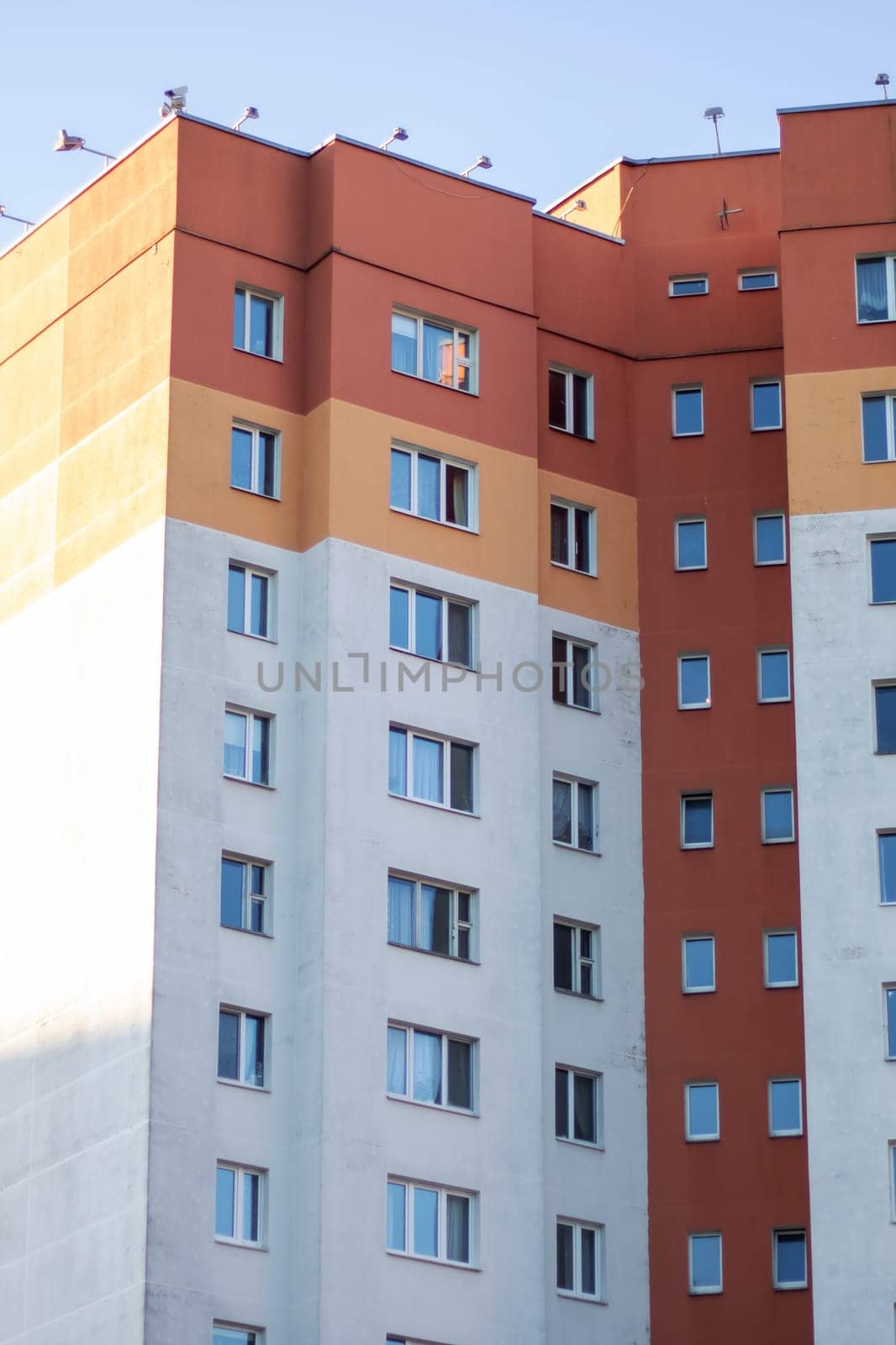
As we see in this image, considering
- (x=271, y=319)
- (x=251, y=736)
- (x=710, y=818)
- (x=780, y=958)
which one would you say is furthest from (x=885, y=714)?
(x=271, y=319)

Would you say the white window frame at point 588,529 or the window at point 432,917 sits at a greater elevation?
the white window frame at point 588,529

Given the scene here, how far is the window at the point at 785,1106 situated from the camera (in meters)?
53.8

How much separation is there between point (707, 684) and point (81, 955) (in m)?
14.3

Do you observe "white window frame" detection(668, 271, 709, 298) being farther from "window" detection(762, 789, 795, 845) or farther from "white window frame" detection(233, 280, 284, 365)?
"window" detection(762, 789, 795, 845)

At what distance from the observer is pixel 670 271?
6088cm

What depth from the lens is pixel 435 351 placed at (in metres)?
56.3

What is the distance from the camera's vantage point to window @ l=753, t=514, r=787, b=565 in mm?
58188

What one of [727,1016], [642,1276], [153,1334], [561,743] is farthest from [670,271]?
[153,1334]

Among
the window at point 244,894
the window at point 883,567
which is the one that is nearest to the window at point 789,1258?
the window at point 244,894

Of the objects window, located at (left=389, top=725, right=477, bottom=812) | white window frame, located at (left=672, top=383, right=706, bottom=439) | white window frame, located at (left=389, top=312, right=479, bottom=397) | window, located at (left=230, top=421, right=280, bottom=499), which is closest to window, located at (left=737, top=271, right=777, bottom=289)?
white window frame, located at (left=672, top=383, right=706, bottom=439)

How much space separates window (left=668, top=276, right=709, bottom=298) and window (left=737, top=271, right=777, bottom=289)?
0.75 m

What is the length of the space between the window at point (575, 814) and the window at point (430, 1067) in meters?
5.37

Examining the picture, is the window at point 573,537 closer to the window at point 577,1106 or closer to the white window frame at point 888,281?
the white window frame at point 888,281

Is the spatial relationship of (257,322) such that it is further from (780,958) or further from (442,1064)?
(780,958)
